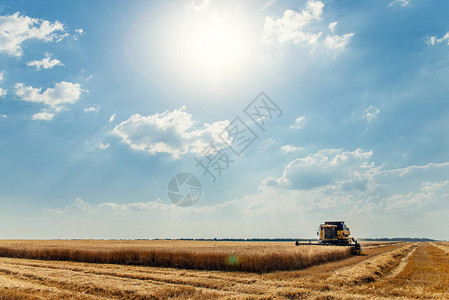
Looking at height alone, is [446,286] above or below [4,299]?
below

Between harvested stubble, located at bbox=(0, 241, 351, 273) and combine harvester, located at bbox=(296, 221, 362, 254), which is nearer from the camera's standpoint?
harvested stubble, located at bbox=(0, 241, 351, 273)

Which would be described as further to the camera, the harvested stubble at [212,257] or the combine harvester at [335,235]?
the combine harvester at [335,235]

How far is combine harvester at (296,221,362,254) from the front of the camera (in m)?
35.5

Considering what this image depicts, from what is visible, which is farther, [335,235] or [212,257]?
[335,235]

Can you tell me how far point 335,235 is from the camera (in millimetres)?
36219

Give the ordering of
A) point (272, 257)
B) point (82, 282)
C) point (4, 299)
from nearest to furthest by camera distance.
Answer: point (4, 299) → point (82, 282) → point (272, 257)

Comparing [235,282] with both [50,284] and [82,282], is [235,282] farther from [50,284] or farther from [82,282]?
[50,284]

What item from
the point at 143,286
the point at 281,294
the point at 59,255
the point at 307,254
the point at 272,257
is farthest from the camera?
the point at 59,255

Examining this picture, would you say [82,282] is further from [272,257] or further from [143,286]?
[272,257]

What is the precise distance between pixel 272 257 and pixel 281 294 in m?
7.57

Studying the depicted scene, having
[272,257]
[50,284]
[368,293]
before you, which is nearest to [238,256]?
[272,257]

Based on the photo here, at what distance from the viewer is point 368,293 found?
11.7 metres

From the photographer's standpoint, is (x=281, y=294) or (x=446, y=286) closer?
(x=281, y=294)

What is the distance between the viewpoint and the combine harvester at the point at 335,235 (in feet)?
117
